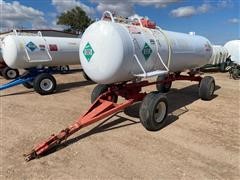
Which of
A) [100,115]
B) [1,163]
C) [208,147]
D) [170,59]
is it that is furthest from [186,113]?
[1,163]

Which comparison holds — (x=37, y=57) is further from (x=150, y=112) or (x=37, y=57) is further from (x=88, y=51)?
(x=150, y=112)

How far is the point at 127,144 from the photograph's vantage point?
5227 mm

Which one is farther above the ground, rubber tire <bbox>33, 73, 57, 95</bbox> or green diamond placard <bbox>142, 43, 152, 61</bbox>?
green diamond placard <bbox>142, 43, 152, 61</bbox>

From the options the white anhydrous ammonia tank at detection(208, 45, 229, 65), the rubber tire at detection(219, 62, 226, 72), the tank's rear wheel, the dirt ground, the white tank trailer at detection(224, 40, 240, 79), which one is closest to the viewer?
the dirt ground

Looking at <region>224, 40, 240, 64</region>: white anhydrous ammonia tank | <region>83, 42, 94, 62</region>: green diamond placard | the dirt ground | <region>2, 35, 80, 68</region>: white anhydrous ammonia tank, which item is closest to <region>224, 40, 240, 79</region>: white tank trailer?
<region>224, 40, 240, 64</region>: white anhydrous ammonia tank

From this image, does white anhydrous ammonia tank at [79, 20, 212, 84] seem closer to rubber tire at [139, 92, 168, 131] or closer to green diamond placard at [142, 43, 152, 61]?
green diamond placard at [142, 43, 152, 61]

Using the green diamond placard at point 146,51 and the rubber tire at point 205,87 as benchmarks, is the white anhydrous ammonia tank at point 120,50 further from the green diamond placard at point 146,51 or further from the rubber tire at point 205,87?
the rubber tire at point 205,87

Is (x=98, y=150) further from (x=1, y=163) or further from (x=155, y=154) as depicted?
(x=1, y=163)

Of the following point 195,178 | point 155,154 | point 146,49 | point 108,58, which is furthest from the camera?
point 146,49

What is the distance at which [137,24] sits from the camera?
6.66 metres

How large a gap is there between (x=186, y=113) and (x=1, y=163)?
469 cm

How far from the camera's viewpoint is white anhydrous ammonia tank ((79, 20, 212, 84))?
5520 mm

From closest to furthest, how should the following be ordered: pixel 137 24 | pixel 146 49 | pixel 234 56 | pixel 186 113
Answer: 1. pixel 146 49
2. pixel 137 24
3. pixel 186 113
4. pixel 234 56

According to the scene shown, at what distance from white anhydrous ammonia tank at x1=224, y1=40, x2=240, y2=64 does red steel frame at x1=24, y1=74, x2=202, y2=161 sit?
11.9 meters
